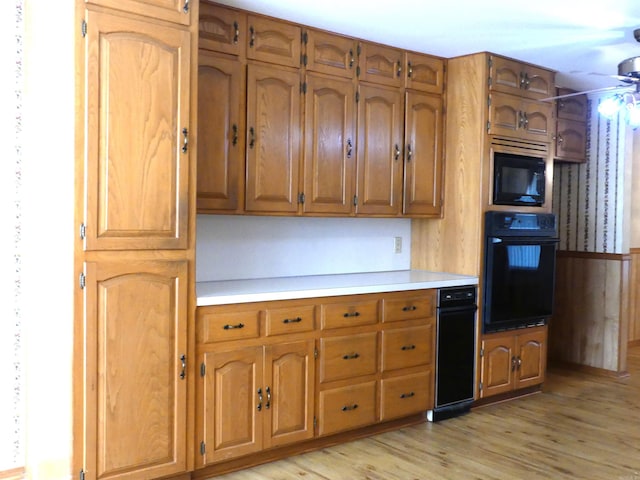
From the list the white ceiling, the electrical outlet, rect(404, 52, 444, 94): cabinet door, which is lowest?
the electrical outlet

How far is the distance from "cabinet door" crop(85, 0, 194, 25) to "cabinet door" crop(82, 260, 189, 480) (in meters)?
1.07

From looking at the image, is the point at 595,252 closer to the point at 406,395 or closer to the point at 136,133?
the point at 406,395

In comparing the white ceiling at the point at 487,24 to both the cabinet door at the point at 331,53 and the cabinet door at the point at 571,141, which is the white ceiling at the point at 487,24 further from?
the cabinet door at the point at 571,141

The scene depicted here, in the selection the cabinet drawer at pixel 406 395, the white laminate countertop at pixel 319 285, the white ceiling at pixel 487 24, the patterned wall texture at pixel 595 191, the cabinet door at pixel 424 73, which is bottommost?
the cabinet drawer at pixel 406 395

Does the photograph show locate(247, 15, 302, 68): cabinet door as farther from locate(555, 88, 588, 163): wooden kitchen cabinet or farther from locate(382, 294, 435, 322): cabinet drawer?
locate(555, 88, 588, 163): wooden kitchen cabinet

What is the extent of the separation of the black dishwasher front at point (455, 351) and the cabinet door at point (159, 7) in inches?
88.2

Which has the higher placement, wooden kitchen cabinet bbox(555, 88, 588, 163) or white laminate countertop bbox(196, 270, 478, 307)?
wooden kitchen cabinet bbox(555, 88, 588, 163)

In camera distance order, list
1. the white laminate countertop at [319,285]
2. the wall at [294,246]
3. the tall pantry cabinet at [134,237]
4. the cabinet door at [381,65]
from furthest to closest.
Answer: the cabinet door at [381,65]
the wall at [294,246]
the white laminate countertop at [319,285]
the tall pantry cabinet at [134,237]

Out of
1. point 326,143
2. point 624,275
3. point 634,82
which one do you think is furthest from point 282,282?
point 624,275

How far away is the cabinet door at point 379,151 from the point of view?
3885 millimetres

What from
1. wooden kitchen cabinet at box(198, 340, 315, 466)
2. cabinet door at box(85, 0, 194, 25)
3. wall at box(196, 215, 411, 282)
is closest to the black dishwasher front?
wall at box(196, 215, 411, 282)

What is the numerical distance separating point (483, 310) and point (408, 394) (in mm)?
810

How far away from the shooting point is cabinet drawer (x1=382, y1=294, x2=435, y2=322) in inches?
144

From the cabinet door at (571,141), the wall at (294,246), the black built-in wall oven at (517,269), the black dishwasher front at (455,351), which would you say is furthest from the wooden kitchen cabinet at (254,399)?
the cabinet door at (571,141)
